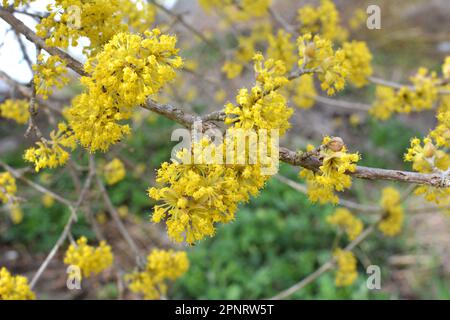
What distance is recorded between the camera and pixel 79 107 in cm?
195

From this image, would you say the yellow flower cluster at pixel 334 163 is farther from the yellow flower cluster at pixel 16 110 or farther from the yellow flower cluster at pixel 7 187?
the yellow flower cluster at pixel 16 110

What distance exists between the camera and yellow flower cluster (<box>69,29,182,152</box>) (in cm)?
184

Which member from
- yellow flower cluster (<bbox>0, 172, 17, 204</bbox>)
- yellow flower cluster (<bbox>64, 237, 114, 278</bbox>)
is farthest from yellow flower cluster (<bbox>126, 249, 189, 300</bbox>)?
yellow flower cluster (<bbox>0, 172, 17, 204</bbox>)

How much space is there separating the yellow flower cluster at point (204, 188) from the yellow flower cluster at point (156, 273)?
4.11 feet

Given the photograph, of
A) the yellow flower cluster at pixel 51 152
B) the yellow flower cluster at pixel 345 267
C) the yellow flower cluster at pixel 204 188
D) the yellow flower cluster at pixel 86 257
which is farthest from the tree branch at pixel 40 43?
the yellow flower cluster at pixel 345 267

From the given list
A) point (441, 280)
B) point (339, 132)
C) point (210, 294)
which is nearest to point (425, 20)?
point (339, 132)

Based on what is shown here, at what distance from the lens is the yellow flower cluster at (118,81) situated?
1.84 meters

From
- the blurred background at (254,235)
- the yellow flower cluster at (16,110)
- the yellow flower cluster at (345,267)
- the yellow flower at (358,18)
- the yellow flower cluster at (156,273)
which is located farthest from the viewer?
the yellow flower at (358,18)

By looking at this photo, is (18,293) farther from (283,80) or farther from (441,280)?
(441,280)

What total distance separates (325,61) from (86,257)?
5.90 ft

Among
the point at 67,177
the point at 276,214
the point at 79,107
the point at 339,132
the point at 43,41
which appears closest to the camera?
the point at 79,107

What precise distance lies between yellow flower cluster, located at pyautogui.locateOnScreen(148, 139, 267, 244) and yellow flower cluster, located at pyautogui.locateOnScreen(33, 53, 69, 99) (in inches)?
30.5

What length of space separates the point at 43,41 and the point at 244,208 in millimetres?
3626

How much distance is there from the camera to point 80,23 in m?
2.22
